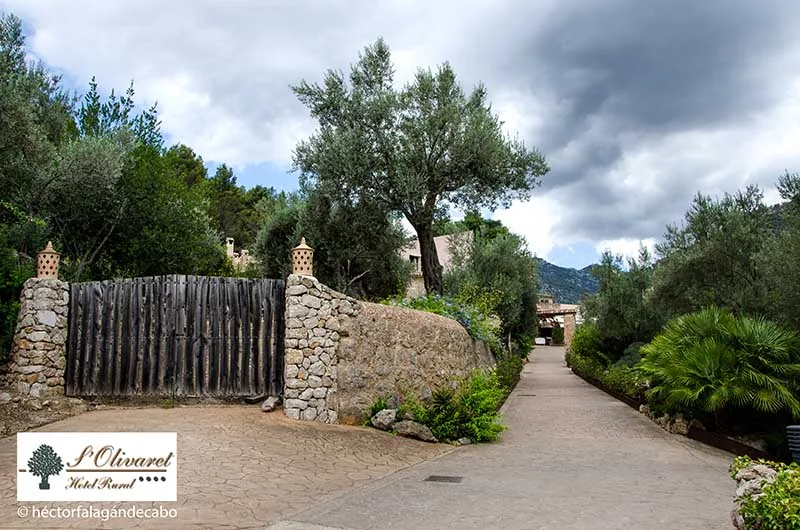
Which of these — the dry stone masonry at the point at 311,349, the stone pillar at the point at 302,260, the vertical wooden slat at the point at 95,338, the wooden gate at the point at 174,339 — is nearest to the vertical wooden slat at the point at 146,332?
the wooden gate at the point at 174,339

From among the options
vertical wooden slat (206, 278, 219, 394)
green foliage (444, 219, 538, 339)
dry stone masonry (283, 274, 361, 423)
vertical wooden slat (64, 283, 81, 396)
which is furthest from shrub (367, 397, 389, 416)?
green foliage (444, 219, 538, 339)

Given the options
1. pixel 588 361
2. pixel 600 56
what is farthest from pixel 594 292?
pixel 600 56

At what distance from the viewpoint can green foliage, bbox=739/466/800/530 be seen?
3834mm

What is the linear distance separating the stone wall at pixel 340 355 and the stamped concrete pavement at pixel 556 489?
77.3 inches

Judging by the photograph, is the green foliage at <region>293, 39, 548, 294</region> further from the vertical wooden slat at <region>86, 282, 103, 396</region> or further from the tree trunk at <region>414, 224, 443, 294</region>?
the vertical wooden slat at <region>86, 282, 103, 396</region>

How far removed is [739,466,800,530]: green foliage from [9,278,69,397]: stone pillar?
996cm

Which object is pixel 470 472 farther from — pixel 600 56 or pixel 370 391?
pixel 600 56

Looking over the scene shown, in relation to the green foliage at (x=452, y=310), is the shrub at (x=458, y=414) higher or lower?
lower

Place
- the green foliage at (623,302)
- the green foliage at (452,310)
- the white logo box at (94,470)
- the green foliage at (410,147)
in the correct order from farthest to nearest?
the green foliage at (623,302) < the green foliage at (410,147) < the green foliage at (452,310) < the white logo box at (94,470)

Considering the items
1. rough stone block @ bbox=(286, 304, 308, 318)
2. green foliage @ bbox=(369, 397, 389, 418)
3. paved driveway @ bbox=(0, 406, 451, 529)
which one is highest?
rough stone block @ bbox=(286, 304, 308, 318)

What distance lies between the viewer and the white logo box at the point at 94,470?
5.62 metres

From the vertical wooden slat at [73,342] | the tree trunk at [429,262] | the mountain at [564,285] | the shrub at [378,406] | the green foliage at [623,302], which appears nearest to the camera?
the vertical wooden slat at [73,342]

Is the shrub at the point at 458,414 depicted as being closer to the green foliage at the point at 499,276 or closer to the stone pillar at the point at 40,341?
the stone pillar at the point at 40,341

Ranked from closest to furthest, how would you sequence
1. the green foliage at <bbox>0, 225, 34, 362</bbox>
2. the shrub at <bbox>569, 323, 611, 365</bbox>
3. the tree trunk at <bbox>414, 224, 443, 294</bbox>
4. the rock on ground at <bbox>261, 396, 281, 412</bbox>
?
the green foliage at <bbox>0, 225, 34, 362</bbox>
the rock on ground at <bbox>261, 396, 281, 412</bbox>
the tree trunk at <bbox>414, 224, 443, 294</bbox>
the shrub at <bbox>569, 323, 611, 365</bbox>
